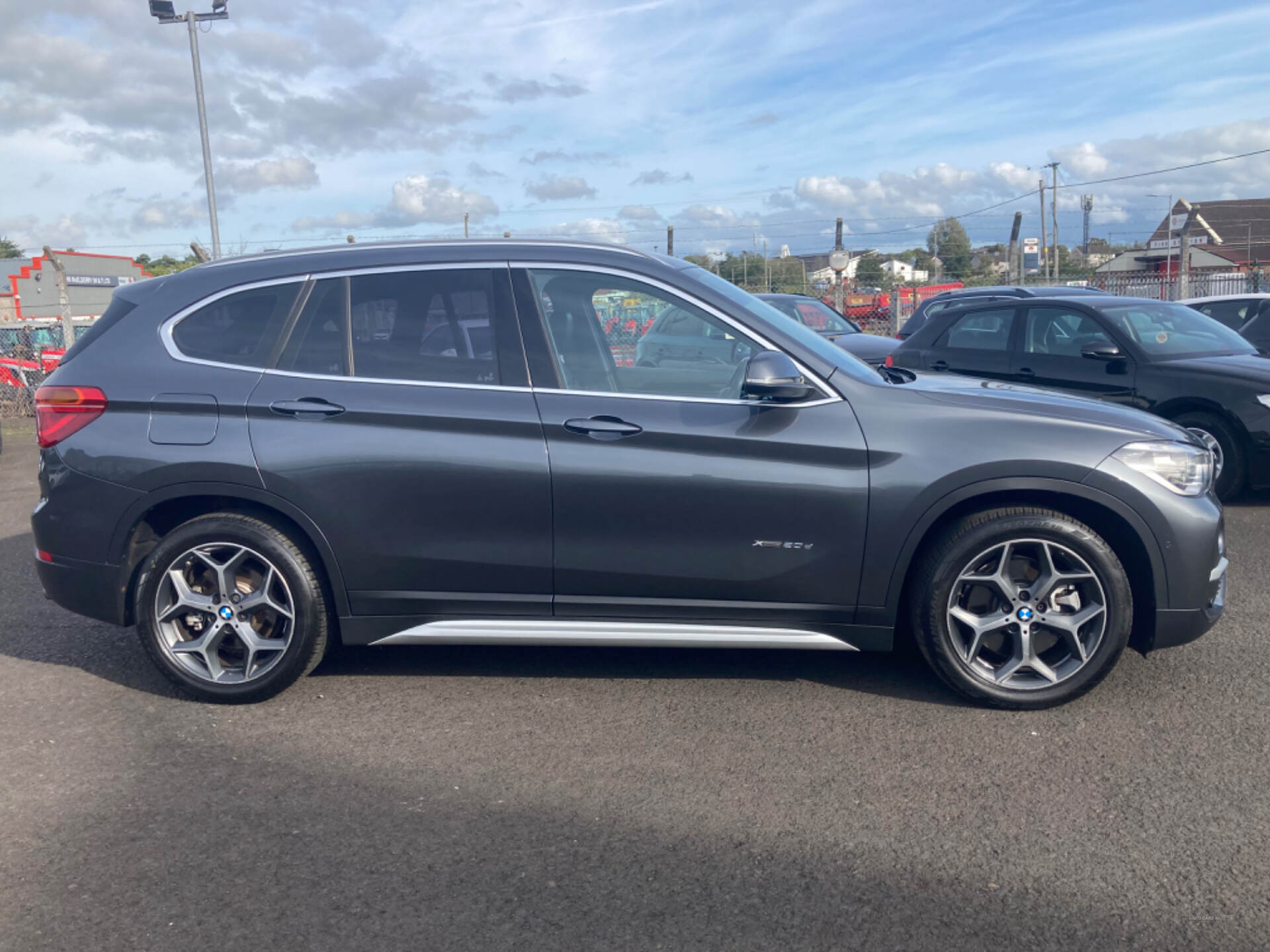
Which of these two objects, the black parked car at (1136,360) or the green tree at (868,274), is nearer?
the black parked car at (1136,360)

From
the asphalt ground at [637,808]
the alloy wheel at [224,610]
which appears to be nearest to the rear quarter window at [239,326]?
the alloy wheel at [224,610]

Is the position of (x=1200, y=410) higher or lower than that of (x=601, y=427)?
lower

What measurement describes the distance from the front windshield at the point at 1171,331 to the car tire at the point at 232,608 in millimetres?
6736

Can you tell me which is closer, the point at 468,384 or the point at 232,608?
the point at 468,384

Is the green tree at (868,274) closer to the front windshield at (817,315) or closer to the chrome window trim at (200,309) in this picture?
the front windshield at (817,315)

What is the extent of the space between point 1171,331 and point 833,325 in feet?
18.7

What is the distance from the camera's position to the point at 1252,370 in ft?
24.9

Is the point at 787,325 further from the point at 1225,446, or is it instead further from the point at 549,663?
the point at 1225,446

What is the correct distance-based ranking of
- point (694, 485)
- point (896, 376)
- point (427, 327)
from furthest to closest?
point (896, 376) < point (427, 327) < point (694, 485)

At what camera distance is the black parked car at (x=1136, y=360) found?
297 inches

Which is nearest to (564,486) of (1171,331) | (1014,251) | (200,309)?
(200,309)

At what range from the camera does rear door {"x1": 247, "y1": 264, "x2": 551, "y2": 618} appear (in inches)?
158

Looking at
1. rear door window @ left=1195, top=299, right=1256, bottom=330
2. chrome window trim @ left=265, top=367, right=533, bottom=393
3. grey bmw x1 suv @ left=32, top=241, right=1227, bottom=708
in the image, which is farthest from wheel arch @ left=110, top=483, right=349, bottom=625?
rear door window @ left=1195, top=299, right=1256, bottom=330

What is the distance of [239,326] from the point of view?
4.25m
